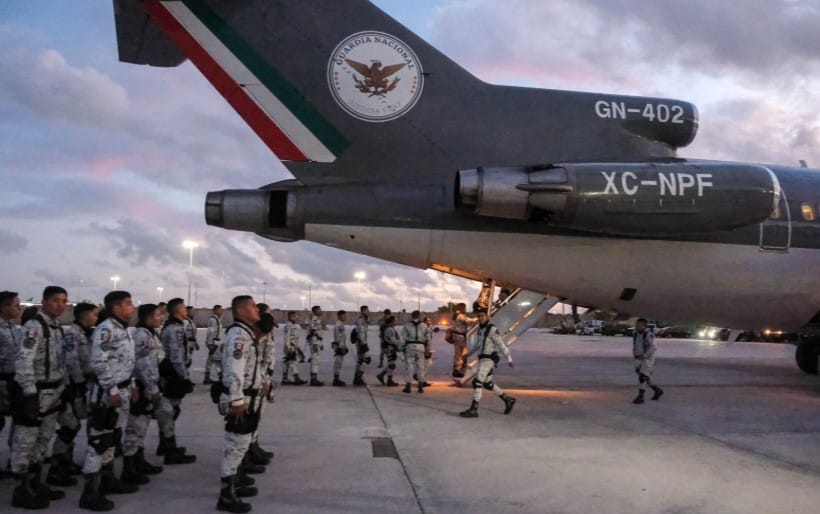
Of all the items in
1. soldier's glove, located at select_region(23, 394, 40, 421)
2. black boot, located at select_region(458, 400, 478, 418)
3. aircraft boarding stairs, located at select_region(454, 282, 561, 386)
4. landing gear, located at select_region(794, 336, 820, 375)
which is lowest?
black boot, located at select_region(458, 400, 478, 418)

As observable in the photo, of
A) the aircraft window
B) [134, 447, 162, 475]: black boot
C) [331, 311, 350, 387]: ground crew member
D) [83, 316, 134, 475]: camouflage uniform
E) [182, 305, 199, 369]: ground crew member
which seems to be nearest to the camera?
[83, 316, 134, 475]: camouflage uniform

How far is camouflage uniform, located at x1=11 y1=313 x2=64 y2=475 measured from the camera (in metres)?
5.34

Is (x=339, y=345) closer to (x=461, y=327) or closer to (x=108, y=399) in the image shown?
(x=461, y=327)

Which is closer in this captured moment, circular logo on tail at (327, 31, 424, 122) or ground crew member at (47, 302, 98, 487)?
ground crew member at (47, 302, 98, 487)

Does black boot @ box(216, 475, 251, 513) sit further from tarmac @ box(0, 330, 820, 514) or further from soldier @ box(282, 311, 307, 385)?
soldier @ box(282, 311, 307, 385)

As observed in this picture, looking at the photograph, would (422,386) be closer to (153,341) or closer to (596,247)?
(596,247)

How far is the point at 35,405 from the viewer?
5.36 metres

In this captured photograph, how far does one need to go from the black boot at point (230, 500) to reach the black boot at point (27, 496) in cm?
146

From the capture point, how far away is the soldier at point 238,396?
5.11m

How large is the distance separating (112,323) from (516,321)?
23.2 ft

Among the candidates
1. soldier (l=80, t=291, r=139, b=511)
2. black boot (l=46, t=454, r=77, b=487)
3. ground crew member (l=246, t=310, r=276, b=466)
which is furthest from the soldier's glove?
ground crew member (l=246, t=310, r=276, b=466)

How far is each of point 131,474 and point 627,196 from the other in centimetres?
719

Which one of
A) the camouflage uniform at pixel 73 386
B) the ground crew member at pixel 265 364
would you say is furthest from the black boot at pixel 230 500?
the camouflage uniform at pixel 73 386

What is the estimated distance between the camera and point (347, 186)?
9.91m
